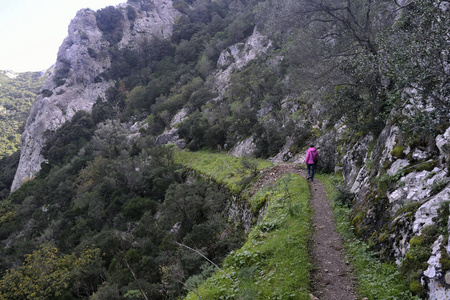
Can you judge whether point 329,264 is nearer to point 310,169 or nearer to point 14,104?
point 310,169

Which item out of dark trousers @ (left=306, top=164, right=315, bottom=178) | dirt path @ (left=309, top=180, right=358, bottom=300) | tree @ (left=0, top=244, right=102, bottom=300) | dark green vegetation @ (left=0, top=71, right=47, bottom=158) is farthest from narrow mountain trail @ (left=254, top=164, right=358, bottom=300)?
dark green vegetation @ (left=0, top=71, right=47, bottom=158)

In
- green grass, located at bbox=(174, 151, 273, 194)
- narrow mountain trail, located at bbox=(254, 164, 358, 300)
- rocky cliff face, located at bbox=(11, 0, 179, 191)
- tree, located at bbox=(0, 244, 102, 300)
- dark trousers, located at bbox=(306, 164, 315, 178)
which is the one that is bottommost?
tree, located at bbox=(0, 244, 102, 300)

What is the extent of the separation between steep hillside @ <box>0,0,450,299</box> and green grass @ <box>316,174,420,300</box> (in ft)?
0.74

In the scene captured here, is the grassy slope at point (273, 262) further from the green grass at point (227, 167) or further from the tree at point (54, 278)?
the tree at point (54, 278)

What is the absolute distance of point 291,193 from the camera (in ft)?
34.1

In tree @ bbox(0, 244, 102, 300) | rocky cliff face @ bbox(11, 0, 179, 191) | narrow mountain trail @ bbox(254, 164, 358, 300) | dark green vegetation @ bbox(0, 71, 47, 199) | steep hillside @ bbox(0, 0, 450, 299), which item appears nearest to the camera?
narrow mountain trail @ bbox(254, 164, 358, 300)

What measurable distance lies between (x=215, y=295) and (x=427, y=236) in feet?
13.5

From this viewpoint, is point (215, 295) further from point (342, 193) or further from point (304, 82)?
point (304, 82)

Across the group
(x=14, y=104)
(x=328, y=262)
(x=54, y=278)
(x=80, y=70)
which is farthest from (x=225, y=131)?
(x=14, y=104)

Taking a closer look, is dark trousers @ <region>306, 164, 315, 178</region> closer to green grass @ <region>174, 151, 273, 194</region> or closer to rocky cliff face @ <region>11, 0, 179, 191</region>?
green grass @ <region>174, 151, 273, 194</region>

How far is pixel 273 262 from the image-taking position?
593 centimetres

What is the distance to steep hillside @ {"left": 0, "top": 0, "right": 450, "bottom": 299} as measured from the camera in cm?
518

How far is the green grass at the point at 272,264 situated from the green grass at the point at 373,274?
1.01m

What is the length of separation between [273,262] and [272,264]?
6 cm
